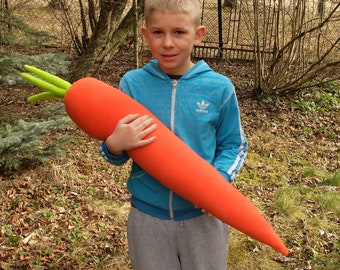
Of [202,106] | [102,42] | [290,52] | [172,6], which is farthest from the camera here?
[290,52]

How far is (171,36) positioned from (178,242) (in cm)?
78

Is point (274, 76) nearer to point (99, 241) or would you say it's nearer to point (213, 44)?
point (213, 44)

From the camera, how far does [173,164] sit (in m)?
1.63

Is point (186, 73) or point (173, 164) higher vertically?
point (186, 73)

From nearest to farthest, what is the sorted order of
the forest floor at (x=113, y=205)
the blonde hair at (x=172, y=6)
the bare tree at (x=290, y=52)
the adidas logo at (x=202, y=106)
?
the blonde hair at (x=172, y=6) < the adidas logo at (x=202, y=106) < the forest floor at (x=113, y=205) < the bare tree at (x=290, y=52)

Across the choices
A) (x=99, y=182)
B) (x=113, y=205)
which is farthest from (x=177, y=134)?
(x=99, y=182)

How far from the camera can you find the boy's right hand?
1.55m

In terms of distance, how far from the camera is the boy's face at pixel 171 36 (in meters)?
1.52

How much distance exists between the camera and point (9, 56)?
337 centimetres

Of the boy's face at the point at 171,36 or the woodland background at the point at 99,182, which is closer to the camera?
the boy's face at the point at 171,36

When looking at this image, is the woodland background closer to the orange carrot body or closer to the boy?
the boy

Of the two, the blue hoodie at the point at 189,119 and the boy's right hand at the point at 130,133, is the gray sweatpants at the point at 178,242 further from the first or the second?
the boy's right hand at the point at 130,133

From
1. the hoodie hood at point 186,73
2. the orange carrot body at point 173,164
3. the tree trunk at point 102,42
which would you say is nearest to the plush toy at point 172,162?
the orange carrot body at point 173,164

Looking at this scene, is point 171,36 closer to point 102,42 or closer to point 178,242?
point 178,242
